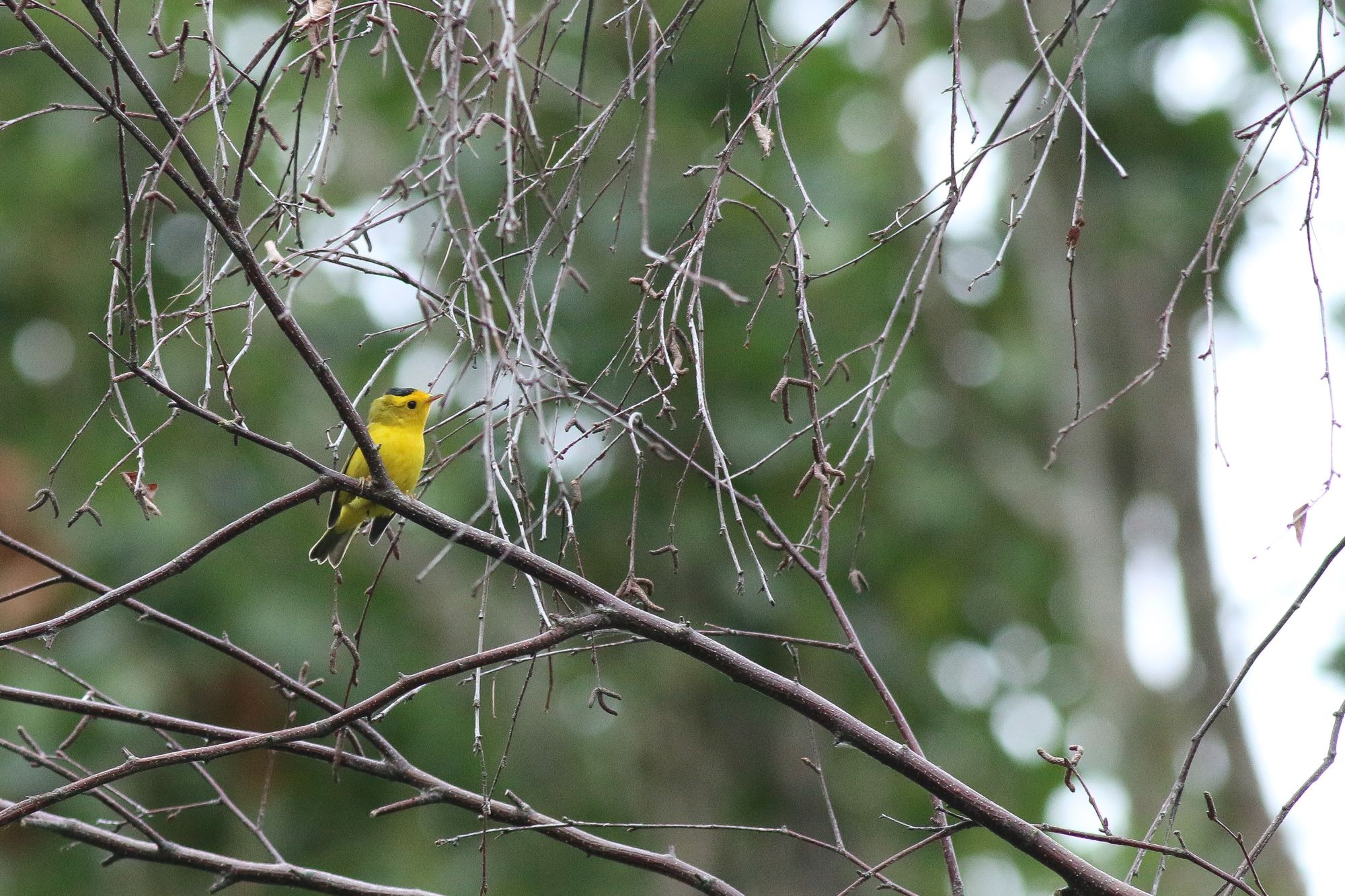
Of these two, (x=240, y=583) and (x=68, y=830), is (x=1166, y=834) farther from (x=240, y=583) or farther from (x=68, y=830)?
(x=240, y=583)

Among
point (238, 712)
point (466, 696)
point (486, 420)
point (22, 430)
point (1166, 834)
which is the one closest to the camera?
point (486, 420)

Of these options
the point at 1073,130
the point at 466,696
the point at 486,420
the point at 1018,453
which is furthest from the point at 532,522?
the point at 1018,453

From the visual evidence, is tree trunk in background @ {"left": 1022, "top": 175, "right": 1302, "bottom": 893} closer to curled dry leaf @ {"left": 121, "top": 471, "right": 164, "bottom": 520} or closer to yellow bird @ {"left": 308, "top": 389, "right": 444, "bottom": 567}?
yellow bird @ {"left": 308, "top": 389, "right": 444, "bottom": 567}

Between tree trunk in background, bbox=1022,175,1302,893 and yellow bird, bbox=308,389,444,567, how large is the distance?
5.29 metres

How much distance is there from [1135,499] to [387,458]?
7.02m

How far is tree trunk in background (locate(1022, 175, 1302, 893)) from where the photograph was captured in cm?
863

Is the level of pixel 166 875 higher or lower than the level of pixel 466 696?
lower

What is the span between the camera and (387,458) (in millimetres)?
5031

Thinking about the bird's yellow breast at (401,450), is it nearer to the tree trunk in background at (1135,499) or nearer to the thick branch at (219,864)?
the thick branch at (219,864)

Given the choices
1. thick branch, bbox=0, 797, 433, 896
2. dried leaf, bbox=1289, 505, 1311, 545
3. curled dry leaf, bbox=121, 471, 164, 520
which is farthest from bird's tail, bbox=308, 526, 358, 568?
dried leaf, bbox=1289, 505, 1311, 545

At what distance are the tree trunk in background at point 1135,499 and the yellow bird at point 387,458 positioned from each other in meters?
5.29

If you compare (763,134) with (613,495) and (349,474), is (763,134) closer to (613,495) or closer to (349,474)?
(349,474)

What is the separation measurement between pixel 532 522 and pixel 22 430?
29.5 ft

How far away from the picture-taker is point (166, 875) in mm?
10234
